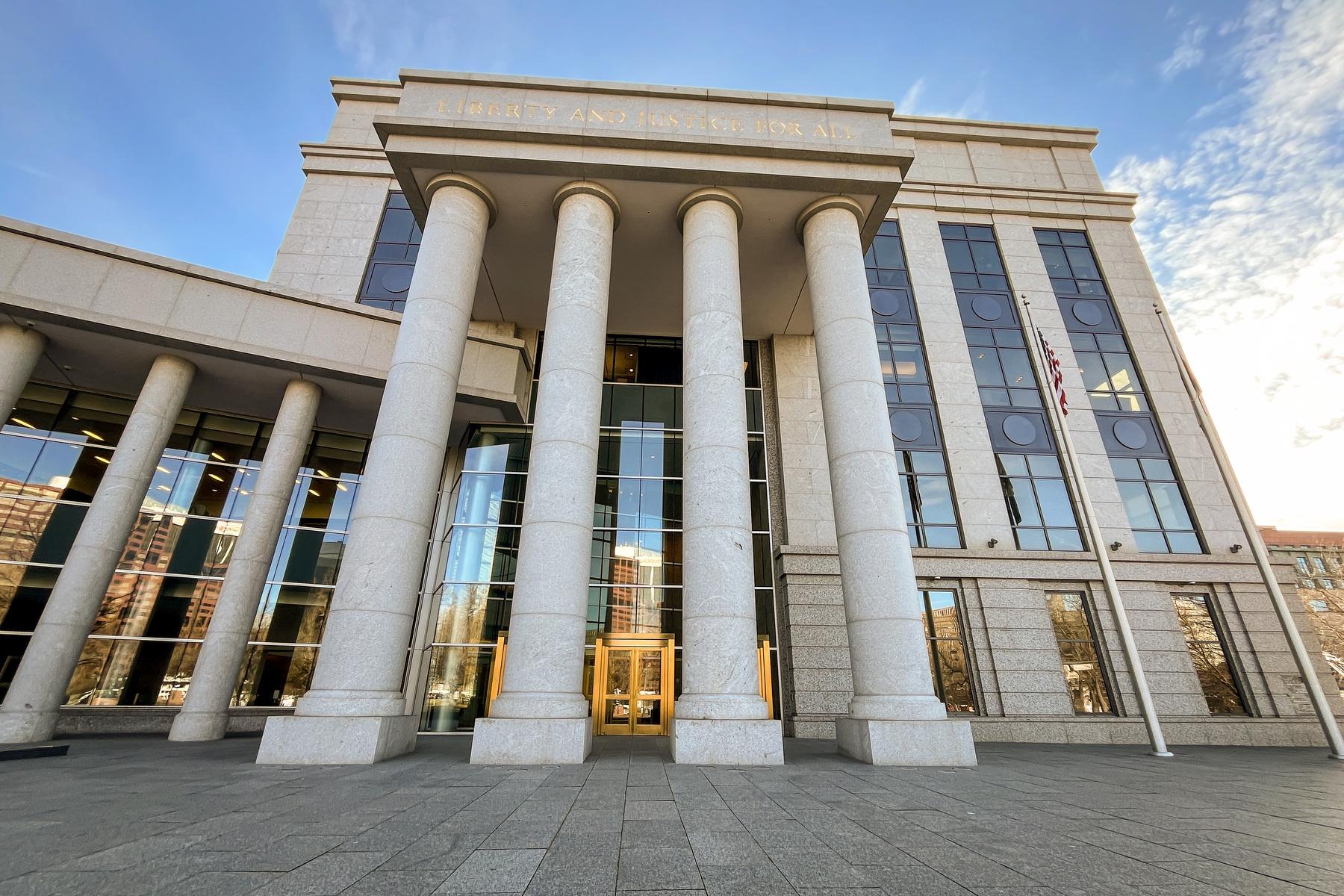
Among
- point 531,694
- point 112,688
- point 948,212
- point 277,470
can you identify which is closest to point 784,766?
point 531,694

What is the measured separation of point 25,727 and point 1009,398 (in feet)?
98.1

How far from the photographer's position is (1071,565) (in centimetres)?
1897

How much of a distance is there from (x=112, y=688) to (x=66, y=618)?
184 inches

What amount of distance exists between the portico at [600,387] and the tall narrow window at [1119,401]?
40.5 ft

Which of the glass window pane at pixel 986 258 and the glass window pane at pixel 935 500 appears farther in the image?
the glass window pane at pixel 986 258

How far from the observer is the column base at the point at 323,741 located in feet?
31.6

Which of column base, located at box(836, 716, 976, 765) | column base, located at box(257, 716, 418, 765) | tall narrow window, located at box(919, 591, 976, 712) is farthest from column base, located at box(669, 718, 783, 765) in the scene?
tall narrow window, located at box(919, 591, 976, 712)

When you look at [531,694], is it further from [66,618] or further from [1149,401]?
[1149,401]

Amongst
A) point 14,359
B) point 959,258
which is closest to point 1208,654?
point 959,258

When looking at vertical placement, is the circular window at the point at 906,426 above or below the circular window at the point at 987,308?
below

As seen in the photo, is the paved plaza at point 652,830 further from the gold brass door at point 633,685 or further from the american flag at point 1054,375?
the american flag at point 1054,375

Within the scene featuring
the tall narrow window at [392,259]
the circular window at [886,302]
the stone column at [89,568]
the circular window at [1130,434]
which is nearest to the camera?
the stone column at [89,568]

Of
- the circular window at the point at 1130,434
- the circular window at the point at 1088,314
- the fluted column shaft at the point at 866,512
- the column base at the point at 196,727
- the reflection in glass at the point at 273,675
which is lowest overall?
the column base at the point at 196,727

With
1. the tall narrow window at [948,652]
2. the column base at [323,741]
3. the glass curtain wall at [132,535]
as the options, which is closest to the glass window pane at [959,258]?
the tall narrow window at [948,652]
